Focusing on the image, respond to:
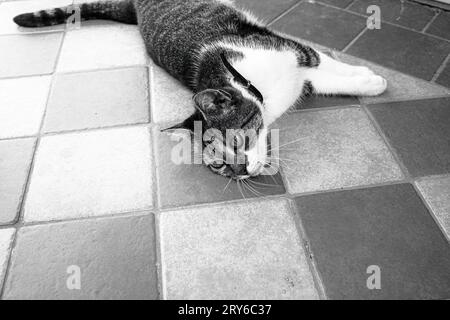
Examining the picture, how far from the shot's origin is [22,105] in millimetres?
2188

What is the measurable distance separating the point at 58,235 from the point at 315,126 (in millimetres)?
1372

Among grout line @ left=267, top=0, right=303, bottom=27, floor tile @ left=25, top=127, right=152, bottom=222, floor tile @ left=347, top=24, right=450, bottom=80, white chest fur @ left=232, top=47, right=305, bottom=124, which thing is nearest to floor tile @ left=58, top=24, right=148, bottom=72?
floor tile @ left=25, top=127, right=152, bottom=222

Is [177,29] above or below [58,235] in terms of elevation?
above

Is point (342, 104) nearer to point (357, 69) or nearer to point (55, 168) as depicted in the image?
point (357, 69)

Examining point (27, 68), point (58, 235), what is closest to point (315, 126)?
point (58, 235)

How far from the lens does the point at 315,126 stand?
6.49 feet

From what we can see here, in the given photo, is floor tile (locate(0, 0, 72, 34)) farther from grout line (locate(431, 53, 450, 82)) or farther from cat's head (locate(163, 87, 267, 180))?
grout line (locate(431, 53, 450, 82))

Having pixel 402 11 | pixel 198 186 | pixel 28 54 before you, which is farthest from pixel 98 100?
pixel 402 11

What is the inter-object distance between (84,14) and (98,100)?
979 mm

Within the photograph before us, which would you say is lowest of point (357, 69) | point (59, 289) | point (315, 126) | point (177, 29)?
point (59, 289)

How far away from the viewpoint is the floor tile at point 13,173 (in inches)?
66.6

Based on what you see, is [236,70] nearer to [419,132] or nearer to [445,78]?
[419,132]

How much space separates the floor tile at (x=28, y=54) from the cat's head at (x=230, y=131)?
133 centimetres

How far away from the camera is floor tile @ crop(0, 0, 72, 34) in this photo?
2738 mm
